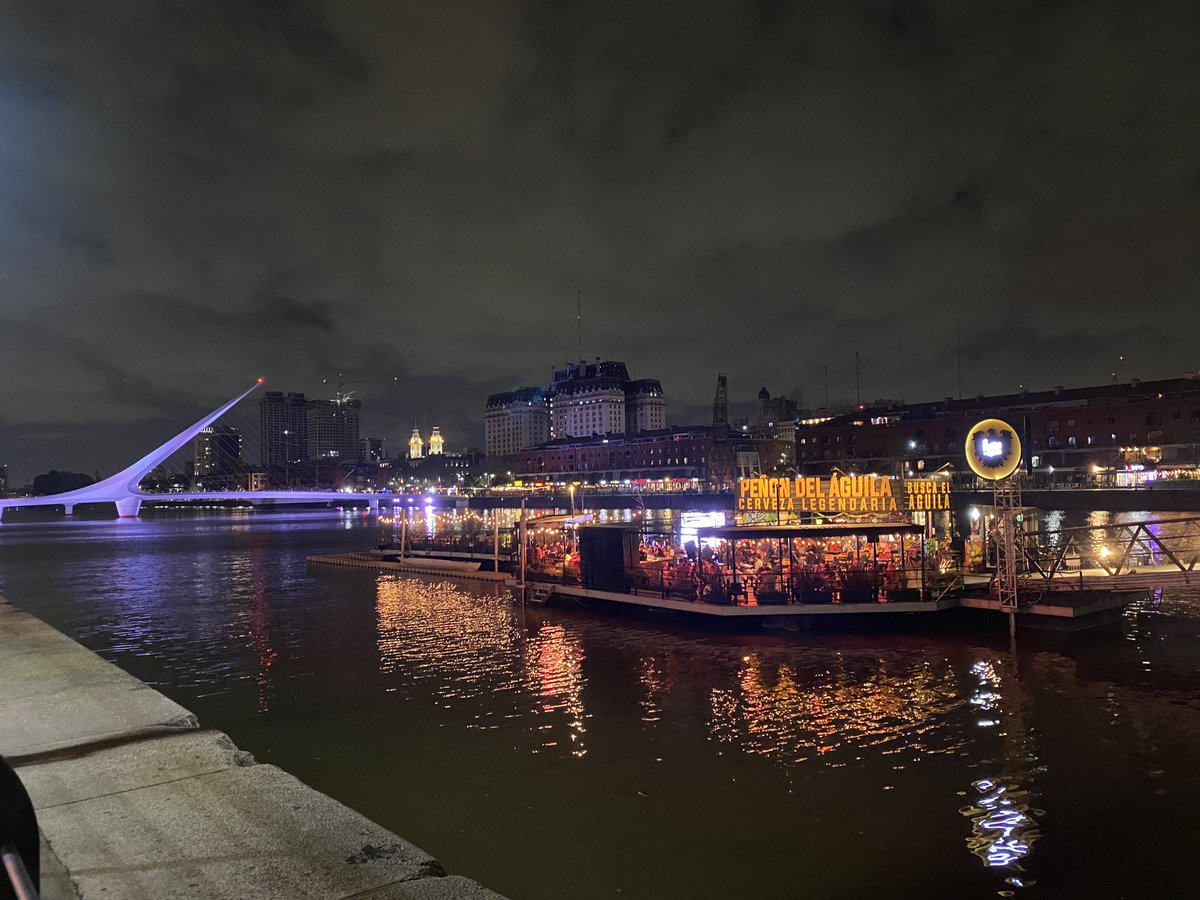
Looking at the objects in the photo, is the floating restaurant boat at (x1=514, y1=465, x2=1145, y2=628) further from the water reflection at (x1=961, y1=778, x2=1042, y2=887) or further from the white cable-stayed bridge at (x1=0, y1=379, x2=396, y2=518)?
the white cable-stayed bridge at (x1=0, y1=379, x2=396, y2=518)

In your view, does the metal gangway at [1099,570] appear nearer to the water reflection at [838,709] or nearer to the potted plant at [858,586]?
the potted plant at [858,586]

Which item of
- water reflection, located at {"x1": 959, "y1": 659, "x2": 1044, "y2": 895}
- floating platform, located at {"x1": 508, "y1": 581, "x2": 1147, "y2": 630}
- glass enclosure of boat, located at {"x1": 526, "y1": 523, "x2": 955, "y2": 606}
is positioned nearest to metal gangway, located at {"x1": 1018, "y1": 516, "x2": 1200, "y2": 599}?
floating platform, located at {"x1": 508, "y1": 581, "x2": 1147, "y2": 630}

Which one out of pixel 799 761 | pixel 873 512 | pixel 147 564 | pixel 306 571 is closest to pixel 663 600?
pixel 873 512

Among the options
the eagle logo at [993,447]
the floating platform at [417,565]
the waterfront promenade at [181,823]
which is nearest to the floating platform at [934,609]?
the eagle logo at [993,447]

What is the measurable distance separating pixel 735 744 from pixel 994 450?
17.2m

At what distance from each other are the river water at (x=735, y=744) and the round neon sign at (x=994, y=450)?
19.0 feet

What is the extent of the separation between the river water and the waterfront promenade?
411cm

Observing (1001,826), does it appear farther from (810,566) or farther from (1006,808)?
(810,566)

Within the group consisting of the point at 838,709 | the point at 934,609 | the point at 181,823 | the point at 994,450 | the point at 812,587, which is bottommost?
the point at 838,709

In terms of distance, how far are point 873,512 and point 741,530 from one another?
6.52m

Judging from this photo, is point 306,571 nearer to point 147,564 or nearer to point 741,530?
point 147,564

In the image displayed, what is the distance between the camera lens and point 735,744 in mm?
16281

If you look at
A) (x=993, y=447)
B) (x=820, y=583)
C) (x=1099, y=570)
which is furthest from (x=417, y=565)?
(x=1099, y=570)

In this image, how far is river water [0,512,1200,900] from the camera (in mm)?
11250
